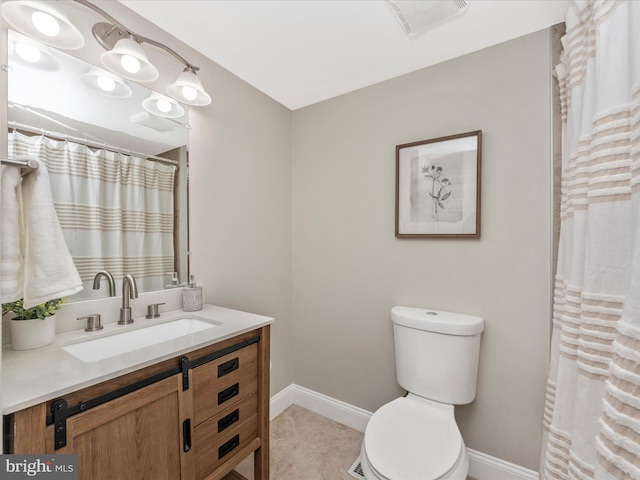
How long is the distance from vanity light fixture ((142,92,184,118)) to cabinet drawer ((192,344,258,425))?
123cm

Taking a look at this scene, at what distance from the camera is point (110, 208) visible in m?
1.30

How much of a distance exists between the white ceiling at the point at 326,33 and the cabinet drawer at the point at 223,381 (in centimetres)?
148

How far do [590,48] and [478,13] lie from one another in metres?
0.56

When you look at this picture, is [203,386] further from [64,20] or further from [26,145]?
[64,20]

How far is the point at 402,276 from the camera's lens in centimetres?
178

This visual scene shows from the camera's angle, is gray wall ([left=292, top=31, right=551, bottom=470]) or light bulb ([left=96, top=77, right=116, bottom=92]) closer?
light bulb ([left=96, top=77, right=116, bottom=92])

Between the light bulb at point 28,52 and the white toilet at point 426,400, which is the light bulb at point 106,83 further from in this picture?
the white toilet at point 426,400

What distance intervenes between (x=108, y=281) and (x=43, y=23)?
971 millimetres

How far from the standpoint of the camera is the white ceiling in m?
1.30

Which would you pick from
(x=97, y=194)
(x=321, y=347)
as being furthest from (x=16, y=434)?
(x=321, y=347)

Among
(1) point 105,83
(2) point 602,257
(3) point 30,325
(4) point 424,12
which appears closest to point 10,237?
(3) point 30,325

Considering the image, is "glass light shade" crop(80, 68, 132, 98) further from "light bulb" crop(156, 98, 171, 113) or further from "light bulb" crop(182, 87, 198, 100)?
"light bulb" crop(182, 87, 198, 100)

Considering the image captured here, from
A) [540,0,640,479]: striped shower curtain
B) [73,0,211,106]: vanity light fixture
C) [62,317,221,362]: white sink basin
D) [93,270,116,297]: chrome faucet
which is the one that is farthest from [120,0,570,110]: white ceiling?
[62,317,221,362]: white sink basin

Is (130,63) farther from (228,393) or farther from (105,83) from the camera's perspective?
(228,393)
